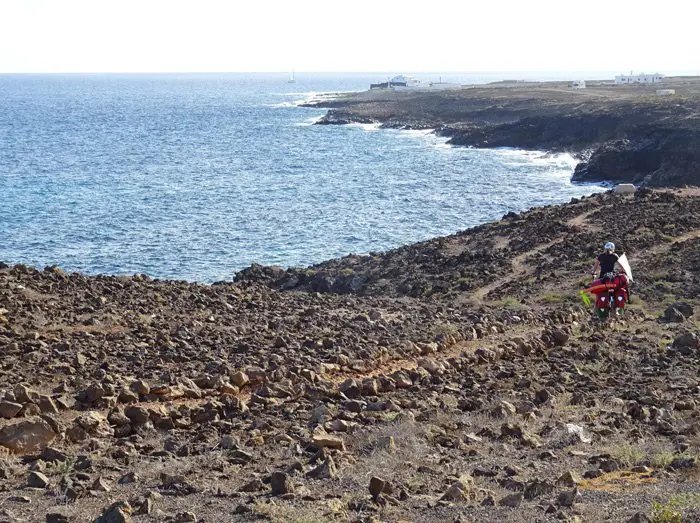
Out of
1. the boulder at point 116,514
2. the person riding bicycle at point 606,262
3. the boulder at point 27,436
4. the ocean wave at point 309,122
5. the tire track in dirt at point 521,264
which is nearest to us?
the boulder at point 116,514

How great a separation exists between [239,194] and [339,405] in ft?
163

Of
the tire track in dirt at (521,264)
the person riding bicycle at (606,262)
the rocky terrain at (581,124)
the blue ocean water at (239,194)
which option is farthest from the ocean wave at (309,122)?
the person riding bicycle at (606,262)

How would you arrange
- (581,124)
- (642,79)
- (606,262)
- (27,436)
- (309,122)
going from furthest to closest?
(642,79), (309,122), (581,124), (606,262), (27,436)

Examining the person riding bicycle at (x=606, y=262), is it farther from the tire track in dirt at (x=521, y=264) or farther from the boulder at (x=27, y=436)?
the boulder at (x=27, y=436)

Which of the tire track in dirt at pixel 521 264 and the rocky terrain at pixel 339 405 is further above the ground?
the rocky terrain at pixel 339 405

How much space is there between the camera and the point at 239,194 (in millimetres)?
60438

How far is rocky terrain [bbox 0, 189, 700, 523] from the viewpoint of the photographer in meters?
7.81

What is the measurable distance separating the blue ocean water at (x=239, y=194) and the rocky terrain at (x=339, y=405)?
17.3 m

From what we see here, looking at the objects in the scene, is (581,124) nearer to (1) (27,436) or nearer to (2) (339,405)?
(2) (339,405)

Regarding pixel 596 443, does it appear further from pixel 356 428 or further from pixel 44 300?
pixel 44 300

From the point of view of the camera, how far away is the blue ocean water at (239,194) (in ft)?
135

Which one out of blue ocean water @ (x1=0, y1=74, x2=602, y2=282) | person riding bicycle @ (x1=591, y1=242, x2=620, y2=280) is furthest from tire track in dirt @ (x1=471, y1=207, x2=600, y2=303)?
blue ocean water @ (x1=0, y1=74, x2=602, y2=282)

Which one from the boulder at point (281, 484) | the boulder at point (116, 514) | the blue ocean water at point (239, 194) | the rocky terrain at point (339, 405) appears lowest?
the blue ocean water at point (239, 194)

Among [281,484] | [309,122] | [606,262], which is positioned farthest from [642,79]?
[281,484]
